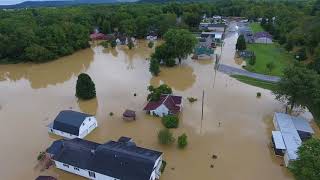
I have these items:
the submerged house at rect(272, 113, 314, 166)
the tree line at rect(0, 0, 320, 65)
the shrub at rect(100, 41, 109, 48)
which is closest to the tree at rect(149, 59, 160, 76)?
the submerged house at rect(272, 113, 314, 166)

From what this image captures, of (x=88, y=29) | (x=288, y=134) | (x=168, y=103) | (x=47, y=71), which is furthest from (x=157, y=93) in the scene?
(x=88, y=29)

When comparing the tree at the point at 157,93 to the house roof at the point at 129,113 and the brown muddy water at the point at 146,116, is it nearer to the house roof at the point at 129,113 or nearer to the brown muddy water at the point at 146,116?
the brown muddy water at the point at 146,116

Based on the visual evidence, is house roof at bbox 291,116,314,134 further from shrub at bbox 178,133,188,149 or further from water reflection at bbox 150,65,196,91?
water reflection at bbox 150,65,196,91

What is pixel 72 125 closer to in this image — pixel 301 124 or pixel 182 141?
pixel 182 141

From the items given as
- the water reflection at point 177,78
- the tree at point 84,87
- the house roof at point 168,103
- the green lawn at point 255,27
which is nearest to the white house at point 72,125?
the tree at point 84,87

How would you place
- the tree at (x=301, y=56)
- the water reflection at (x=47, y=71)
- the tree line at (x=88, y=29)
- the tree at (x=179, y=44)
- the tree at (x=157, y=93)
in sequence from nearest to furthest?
the tree at (x=157, y=93), the water reflection at (x=47, y=71), the tree at (x=179, y=44), the tree at (x=301, y=56), the tree line at (x=88, y=29)

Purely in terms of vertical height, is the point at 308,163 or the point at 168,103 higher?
the point at 308,163
